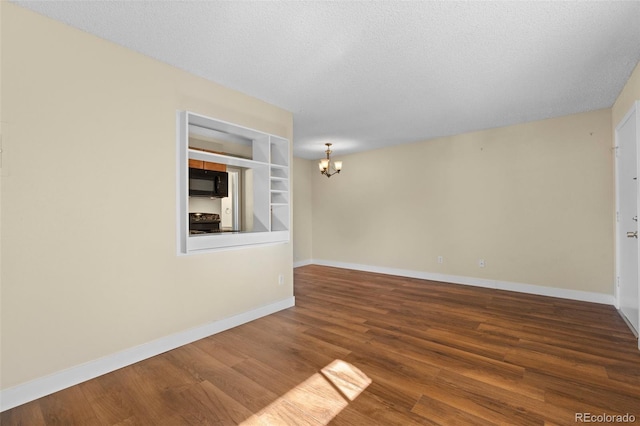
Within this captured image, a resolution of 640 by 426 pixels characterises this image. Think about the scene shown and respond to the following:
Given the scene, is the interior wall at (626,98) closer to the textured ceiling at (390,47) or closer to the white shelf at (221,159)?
the textured ceiling at (390,47)

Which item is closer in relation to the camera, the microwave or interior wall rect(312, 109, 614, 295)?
the microwave

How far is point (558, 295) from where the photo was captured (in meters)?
4.10

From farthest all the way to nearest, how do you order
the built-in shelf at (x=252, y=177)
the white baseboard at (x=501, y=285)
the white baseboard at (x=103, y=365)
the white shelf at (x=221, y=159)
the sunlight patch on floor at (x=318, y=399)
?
the white baseboard at (x=501, y=285) → the white shelf at (x=221, y=159) → the built-in shelf at (x=252, y=177) → the white baseboard at (x=103, y=365) → the sunlight patch on floor at (x=318, y=399)

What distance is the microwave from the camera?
3.00 meters

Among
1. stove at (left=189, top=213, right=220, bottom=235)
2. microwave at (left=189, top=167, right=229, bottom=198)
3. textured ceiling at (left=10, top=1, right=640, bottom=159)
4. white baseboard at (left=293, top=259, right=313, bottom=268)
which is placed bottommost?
white baseboard at (left=293, top=259, right=313, bottom=268)

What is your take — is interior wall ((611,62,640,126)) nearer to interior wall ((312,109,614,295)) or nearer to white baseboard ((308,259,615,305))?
interior wall ((312,109,614,295))

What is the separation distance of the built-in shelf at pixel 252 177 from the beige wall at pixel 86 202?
10cm

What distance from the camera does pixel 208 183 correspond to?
125 inches

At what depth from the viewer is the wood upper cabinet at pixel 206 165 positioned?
301 cm

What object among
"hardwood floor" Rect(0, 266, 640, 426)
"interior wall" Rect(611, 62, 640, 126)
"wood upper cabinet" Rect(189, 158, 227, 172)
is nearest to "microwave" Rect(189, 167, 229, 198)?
"wood upper cabinet" Rect(189, 158, 227, 172)

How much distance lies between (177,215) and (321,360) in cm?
178

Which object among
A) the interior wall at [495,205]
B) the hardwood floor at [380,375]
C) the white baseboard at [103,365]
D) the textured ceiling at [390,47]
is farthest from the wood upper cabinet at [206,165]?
the interior wall at [495,205]

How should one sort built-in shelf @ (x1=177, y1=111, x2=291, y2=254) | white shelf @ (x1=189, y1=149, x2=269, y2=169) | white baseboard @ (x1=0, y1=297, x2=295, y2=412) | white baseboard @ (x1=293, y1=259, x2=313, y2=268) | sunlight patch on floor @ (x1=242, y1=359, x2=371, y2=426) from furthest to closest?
white baseboard @ (x1=293, y1=259, x2=313, y2=268)
white shelf @ (x1=189, y1=149, x2=269, y2=169)
built-in shelf @ (x1=177, y1=111, x2=291, y2=254)
white baseboard @ (x1=0, y1=297, x2=295, y2=412)
sunlight patch on floor @ (x1=242, y1=359, x2=371, y2=426)

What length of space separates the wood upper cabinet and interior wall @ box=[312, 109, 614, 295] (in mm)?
3505
